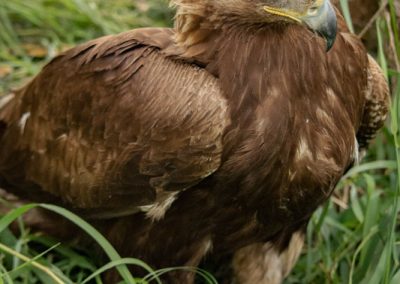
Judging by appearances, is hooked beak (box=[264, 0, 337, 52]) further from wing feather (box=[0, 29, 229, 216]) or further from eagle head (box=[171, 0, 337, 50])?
wing feather (box=[0, 29, 229, 216])

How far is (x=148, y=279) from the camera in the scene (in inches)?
158

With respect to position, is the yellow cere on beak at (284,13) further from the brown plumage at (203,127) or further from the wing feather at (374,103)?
the wing feather at (374,103)

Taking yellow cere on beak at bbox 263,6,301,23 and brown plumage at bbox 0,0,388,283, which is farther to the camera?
brown plumage at bbox 0,0,388,283

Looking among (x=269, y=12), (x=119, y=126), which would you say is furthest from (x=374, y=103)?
(x=119, y=126)

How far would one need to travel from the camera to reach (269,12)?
3500mm

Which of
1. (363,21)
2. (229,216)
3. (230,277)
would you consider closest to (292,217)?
(229,216)

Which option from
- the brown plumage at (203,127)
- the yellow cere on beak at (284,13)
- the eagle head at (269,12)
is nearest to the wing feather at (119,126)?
the brown plumage at (203,127)

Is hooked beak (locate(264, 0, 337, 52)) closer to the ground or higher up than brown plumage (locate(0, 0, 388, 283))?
higher up

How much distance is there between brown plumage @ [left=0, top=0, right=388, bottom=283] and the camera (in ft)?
11.9

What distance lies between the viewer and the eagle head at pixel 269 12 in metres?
3.41

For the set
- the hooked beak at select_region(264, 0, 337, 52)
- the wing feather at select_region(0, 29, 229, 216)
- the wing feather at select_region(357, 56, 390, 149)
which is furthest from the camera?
the wing feather at select_region(357, 56, 390, 149)

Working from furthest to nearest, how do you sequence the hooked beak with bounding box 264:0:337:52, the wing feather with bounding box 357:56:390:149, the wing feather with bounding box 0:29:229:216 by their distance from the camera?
the wing feather with bounding box 357:56:390:149, the wing feather with bounding box 0:29:229:216, the hooked beak with bounding box 264:0:337:52

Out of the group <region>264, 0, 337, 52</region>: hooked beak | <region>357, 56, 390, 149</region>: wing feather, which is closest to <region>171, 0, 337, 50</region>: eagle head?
<region>264, 0, 337, 52</region>: hooked beak

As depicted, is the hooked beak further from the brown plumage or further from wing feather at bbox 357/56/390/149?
wing feather at bbox 357/56/390/149
